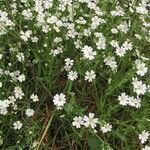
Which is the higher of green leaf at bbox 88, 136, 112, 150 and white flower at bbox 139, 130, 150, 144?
white flower at bbox 139, 130, 150, 144

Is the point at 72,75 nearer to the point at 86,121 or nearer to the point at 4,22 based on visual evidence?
the point at 86,121

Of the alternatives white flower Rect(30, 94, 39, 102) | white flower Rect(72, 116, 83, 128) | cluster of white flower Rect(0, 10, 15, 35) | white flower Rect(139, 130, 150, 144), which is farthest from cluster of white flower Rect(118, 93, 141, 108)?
cluster of white flower Rect(0, 10, 15, 35)

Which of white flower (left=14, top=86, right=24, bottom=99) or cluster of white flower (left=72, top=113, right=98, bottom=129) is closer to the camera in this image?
cluster of white flower (left=72, top=113, right=98, bottom=129)

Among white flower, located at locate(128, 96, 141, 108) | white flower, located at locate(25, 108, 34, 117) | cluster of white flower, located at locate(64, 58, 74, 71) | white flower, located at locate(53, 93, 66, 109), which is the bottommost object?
white flower, located at locate(25, 108, 34, 117)

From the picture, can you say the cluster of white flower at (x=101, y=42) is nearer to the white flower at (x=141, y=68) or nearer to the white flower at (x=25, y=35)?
the white flower at (x=141, y=68)

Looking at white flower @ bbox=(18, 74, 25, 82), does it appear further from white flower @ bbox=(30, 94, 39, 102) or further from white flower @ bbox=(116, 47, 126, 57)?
white flower @ bbox=(116, 47, 126, 57)

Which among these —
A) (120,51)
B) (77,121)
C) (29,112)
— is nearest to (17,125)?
(29,112)

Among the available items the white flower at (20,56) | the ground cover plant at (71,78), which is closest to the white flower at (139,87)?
the ground cover plant at (71,78)
